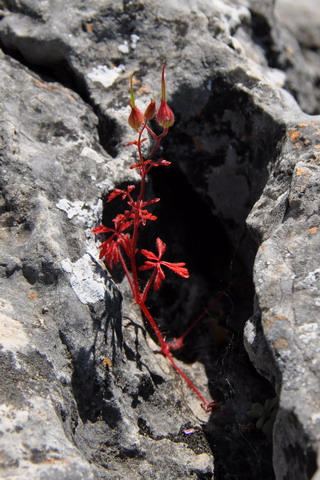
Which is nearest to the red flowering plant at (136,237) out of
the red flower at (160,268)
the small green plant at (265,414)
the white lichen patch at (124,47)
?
the red flower at (160,268)

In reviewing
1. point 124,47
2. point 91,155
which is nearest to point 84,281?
point 91,155

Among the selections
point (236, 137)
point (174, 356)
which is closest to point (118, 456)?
point (174, 356)

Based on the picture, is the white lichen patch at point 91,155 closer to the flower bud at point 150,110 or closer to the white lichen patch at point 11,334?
the flower bud at point 150,110

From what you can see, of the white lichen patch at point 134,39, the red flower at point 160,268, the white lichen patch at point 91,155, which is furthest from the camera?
the white lichen patch at point 134,39

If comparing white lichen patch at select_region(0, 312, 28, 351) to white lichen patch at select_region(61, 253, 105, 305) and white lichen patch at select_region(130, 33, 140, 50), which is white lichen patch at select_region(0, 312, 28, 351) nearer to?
white lichen patch at select_region(61, 253, 105, 305)

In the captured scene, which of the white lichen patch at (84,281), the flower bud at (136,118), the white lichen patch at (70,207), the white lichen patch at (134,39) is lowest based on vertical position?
the white lichen patch at (84,281)

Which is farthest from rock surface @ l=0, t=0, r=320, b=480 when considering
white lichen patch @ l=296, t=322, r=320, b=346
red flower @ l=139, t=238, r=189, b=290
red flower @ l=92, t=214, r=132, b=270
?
red flower @ l=139, t=238, r=189, b=290
